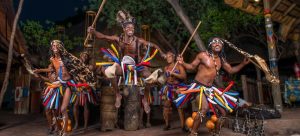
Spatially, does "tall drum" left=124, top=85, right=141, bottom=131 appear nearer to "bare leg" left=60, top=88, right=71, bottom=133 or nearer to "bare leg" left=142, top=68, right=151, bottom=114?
"bare leg" left=142, top=68, right=151, bottom=114

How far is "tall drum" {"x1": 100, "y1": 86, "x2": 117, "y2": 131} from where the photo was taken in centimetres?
646

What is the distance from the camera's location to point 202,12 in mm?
12547

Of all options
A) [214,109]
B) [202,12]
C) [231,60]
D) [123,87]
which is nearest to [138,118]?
[123,87]

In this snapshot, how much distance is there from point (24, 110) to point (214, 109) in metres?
10.0

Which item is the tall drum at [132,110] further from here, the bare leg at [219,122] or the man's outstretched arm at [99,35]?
the bare leg at [219,122]

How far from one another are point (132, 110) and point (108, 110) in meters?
0.64

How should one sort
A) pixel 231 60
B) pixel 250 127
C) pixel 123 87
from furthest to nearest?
1. pixel 231 60
2. pixel 123 87
3. pixel 250 127

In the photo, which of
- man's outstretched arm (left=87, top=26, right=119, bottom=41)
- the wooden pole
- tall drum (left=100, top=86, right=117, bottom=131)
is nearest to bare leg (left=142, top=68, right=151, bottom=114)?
tall drum (left=100, top=86, right=117, bottom=131)

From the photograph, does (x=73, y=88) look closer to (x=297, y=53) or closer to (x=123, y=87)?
(x=123, y=87)

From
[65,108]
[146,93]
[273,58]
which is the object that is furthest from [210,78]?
[273,58]

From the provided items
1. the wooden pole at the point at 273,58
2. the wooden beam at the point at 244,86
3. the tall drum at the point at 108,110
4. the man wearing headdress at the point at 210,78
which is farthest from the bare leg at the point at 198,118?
the wooden pole at the point at 273,58

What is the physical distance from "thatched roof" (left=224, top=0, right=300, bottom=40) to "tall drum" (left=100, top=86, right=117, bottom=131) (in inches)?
175

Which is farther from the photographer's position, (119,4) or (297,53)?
(119,4)

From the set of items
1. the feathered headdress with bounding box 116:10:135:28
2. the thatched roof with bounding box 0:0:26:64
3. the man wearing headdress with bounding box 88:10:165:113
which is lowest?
the man wearing headdress with bounding box 88:10:165:113
